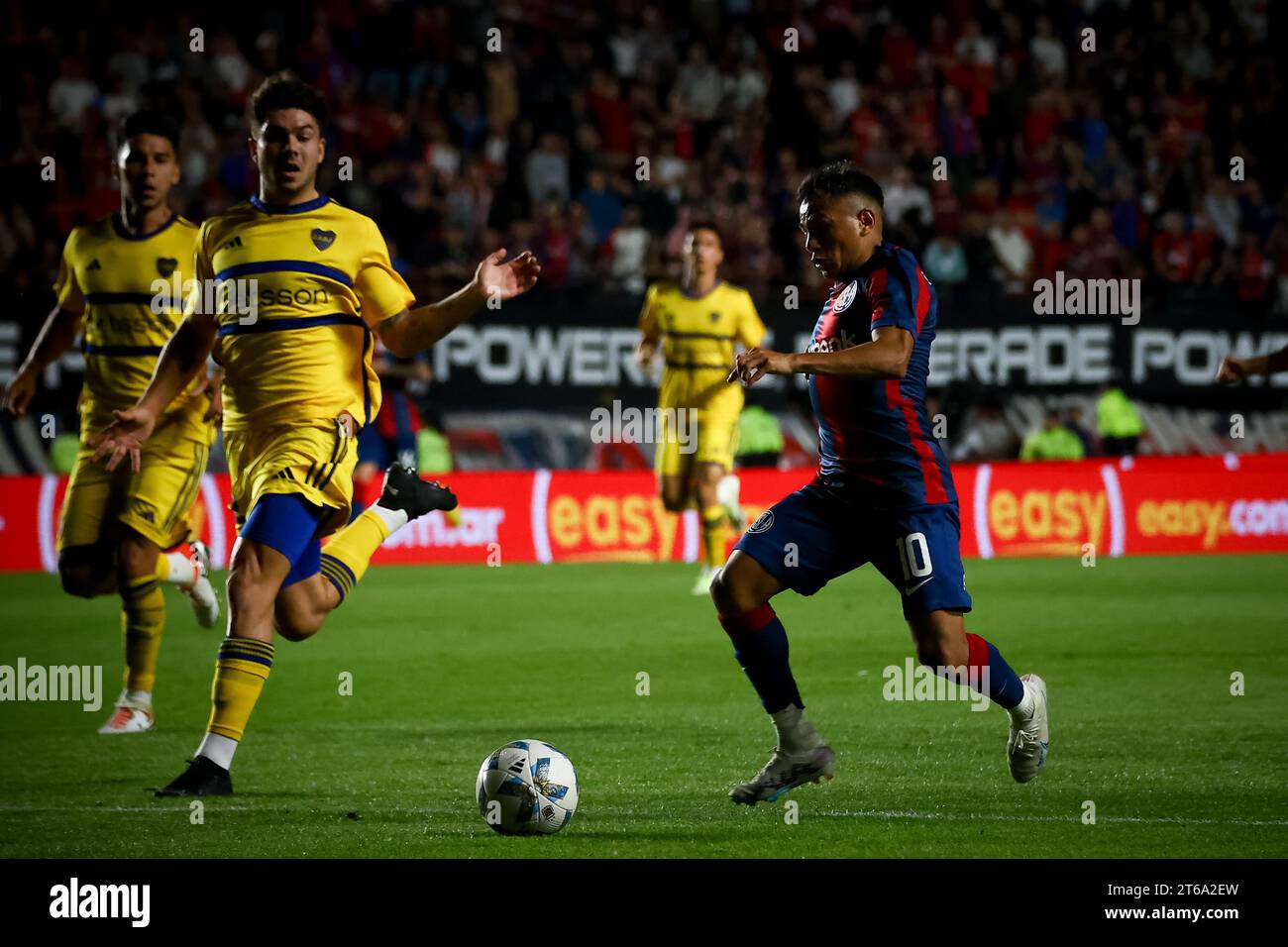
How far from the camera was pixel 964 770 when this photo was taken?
7.01m

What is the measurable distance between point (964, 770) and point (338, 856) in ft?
8.65

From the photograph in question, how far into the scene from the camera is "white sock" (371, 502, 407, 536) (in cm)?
755

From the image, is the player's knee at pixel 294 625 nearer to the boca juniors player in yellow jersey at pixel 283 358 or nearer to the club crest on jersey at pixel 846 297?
the boca juniors player in yellow jersey at pixel 283 358

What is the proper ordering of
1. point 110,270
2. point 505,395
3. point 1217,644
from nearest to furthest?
1. point 110,270
2. point 1217,644
3. point 505,395

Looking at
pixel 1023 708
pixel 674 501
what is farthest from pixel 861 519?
pixel 674 501

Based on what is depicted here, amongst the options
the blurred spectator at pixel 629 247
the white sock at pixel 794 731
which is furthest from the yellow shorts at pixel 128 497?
the blurred spectator at pixel 629 247

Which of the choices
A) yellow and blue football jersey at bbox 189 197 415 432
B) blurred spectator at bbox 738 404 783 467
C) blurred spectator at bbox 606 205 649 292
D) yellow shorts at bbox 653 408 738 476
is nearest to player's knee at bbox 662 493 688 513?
yellow shorts at bbox 653 408 738 476

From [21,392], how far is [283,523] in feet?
8.07

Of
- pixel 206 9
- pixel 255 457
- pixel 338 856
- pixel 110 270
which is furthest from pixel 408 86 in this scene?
pixel 338 856

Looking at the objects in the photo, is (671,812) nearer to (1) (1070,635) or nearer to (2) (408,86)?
(1) (1070,635)

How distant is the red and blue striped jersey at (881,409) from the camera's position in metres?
6.19

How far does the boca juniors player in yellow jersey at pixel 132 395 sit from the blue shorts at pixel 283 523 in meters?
1.69

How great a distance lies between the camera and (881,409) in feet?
20.7
